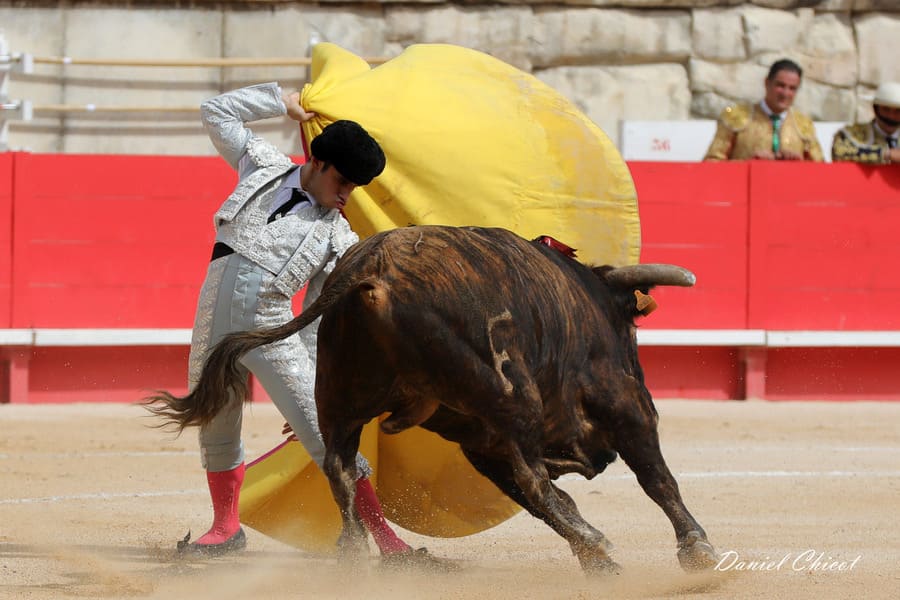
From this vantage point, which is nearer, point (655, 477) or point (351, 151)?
point (351, 151)

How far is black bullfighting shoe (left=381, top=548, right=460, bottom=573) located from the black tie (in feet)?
2.76

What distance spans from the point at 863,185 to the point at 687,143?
7.54 ft

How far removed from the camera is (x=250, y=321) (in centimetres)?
372

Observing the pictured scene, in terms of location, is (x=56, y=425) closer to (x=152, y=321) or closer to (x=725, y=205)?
(x=152, y=321)

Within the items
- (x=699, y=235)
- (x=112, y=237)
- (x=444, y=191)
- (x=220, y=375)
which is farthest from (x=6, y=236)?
(x=220, y=375)

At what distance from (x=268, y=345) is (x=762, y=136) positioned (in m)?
4.52

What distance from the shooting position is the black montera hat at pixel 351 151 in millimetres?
3504

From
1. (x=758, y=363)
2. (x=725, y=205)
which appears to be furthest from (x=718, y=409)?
(x=725, y=205)

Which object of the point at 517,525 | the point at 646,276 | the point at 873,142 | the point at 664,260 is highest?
the point at 873,142

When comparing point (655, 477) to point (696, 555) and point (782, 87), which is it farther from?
point (782, 87)

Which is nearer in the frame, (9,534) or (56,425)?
(9,534)

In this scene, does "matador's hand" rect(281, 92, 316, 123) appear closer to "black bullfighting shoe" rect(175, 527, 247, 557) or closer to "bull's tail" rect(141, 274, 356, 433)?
"bull's tail" rect(141, 274, 356, 433)

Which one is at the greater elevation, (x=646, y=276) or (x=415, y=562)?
(x=646, y=276)

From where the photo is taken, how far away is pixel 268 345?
3.72 metres
